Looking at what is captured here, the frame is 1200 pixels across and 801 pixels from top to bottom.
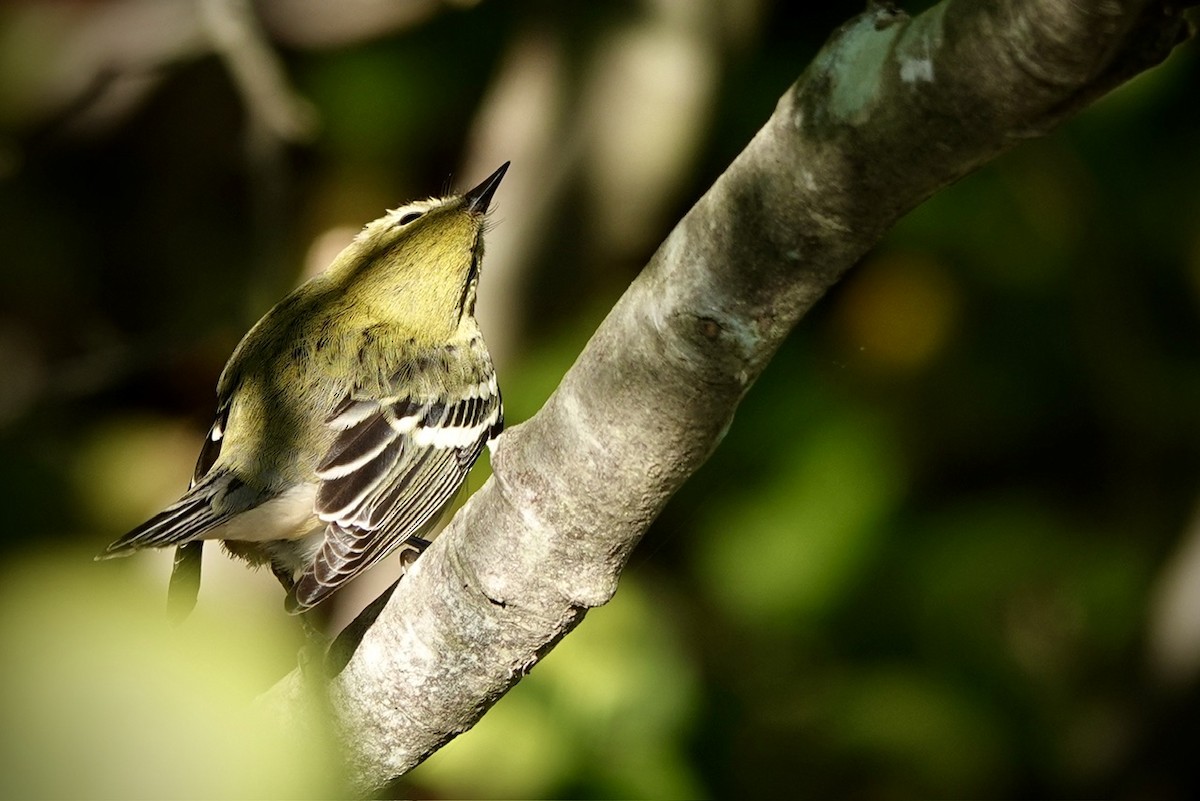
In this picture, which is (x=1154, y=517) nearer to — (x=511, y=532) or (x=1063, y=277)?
(x=1063, y=277)

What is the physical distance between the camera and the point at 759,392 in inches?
119

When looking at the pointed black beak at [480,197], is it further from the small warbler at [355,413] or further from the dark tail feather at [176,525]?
the dark tail feather at [176,525]

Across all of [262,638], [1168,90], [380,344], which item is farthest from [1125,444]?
[262,638]

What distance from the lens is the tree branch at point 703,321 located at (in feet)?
3.20

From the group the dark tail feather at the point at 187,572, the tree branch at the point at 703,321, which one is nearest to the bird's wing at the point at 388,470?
the dark tail feather at the point at 187,572

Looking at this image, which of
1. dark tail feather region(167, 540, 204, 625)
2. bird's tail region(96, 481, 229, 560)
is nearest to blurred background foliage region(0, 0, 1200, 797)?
dark tail feather region(167, 540, 204, 625)

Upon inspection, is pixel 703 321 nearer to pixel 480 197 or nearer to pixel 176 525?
pixel 176 525

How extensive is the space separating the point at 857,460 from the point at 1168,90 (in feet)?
3.99

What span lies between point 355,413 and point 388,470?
13 centimetres

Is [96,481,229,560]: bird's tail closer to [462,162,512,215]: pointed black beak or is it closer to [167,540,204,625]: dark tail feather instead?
[167,540,204,625]: dark tail feather

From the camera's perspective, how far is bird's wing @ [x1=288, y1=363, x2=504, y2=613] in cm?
223

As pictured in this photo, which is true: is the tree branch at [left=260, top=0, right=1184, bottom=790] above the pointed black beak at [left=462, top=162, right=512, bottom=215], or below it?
below

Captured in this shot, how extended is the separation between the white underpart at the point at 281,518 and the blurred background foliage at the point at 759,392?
0.39 metres

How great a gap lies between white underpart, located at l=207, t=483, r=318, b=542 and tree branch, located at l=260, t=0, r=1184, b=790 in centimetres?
49
